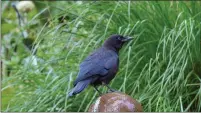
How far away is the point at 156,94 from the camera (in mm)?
3332

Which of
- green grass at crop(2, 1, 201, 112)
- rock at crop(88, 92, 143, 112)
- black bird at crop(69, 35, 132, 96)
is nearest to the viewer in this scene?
rock at crop(88, 92, 143, 112)

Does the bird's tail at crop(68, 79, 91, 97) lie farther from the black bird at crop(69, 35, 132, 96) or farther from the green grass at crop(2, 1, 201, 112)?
the green grass at crop(2, 1, 201, 112)

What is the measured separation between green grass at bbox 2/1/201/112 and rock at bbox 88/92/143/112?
2.62 ft

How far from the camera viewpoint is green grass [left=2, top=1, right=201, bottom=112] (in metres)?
3.40

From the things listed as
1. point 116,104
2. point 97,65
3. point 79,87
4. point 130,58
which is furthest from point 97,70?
point 130,58

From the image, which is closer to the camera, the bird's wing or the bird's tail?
the bird's tail

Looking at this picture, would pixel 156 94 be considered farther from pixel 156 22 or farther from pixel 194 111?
pixel 156 22

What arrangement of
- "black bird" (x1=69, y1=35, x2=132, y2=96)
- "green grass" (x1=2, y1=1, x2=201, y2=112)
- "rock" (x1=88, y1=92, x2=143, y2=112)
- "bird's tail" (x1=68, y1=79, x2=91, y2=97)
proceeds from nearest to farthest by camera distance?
"rock" (x1=88, y1=92, x2=143, y2=112) < "bird's tail" (x1=68, y1=79, x2=91, y2=97) < "black bird" (x1=69, y1=35, x2=132, y2=96) < "green grass" (x1=2, y1=1, x2=201, y2=112)

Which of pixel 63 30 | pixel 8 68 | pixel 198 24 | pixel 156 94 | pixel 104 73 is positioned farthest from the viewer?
pixel 8 68

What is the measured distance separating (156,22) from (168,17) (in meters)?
0.10

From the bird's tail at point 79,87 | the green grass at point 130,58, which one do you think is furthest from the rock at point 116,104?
the green grass at point 130,58

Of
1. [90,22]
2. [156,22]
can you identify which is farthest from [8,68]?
[156,22]

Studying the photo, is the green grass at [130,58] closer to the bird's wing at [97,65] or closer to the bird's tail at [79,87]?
the bird's wing at [97,65]

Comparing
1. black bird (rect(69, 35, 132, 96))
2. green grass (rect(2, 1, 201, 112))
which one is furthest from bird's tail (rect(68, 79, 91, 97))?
green grass (rect(2, 1, 201, 112))
